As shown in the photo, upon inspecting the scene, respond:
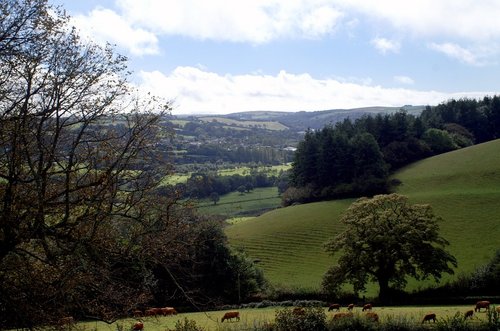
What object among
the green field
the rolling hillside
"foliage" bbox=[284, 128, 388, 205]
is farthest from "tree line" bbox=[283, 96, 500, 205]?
the green field

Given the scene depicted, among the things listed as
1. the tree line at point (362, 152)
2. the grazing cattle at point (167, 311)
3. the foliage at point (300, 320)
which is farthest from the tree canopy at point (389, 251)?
the tree line at point (362, 152)

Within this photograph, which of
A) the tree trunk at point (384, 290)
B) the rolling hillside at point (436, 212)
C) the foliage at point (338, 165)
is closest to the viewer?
the tree trunk at point (384, 290)

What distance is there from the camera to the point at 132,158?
42.7 feet

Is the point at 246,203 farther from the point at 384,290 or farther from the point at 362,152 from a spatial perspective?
the point at 384,290

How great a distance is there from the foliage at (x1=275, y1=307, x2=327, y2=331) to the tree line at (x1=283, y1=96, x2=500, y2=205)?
6195 centimetres

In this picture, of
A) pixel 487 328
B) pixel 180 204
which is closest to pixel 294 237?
pixel 487 328

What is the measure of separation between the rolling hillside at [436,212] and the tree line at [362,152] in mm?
4668

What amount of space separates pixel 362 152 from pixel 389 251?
47523 millimetres

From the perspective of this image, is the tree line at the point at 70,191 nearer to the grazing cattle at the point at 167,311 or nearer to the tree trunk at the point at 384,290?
the grazing cattle at the point at 167,311

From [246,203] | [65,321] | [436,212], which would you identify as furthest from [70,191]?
[246,203]

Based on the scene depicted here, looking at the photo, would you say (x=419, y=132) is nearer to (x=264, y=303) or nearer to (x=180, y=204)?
(x=264, y=303)

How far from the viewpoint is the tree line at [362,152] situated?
8744 cm

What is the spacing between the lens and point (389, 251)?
44031 millimetres

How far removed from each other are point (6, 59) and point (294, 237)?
2438 inches
